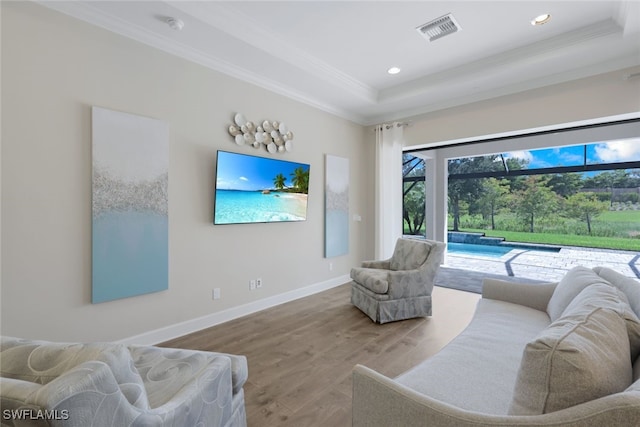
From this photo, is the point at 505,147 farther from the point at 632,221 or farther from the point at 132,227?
the point at 132,227

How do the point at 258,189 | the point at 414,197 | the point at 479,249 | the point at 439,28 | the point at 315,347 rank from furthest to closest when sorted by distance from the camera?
Answer: the point at 414,197 → the point at 479,249 → the point at 258,189 → the point at 439,28 → the point at 315,347

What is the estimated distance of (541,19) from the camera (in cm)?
279

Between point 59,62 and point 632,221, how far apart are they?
255 inches

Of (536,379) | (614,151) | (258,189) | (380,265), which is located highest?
(614,151)

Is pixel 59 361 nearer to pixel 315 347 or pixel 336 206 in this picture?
pixel 315 347

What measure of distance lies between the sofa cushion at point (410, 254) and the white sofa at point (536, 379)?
69.7 inches

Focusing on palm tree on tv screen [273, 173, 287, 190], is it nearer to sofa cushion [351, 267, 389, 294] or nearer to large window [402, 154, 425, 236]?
sofa cushion [351, 267, 389, 294]

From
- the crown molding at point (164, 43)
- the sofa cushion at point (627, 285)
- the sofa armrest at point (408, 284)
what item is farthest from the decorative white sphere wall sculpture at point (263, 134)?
the sofa cushion at point (627, 285)

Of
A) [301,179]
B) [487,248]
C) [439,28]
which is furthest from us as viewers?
[487,248]

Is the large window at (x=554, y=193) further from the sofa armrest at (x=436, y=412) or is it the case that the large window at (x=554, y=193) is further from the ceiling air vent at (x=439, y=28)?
the sofa armrest at (x=436, y=412)

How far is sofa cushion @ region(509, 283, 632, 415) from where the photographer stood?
84 centimetres

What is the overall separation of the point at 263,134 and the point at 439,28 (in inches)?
86.6

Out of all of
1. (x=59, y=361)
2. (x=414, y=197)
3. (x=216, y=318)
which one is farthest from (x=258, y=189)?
(x=414, y=197)

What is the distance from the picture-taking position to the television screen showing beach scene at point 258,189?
3217 mm
